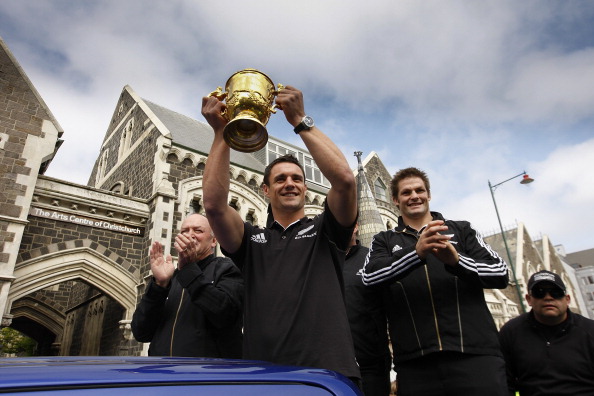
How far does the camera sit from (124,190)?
1332 cm

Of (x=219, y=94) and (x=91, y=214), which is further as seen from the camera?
(x=91, y=214)

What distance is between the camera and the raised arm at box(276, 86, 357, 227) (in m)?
2.06

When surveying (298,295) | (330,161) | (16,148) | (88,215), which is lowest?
(298,295)

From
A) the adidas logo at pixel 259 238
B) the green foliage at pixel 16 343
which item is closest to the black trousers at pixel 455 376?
the adidas logo at pixel 259 238

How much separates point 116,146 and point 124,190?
10.1ft

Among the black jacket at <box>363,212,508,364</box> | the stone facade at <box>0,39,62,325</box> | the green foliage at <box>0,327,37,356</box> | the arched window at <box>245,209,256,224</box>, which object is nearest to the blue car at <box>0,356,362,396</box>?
the black jacket at <box>363,212,508,364</box>

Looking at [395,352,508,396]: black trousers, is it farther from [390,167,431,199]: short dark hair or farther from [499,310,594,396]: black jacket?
[390,167,431,199]: short dark hair

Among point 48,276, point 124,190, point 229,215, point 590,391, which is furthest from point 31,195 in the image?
point 590,391

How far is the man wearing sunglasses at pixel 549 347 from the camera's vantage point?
9.37 ft

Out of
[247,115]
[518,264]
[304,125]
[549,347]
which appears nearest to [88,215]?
[247,115]

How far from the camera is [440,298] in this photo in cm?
249

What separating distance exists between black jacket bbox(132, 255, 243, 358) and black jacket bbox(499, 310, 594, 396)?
213cm

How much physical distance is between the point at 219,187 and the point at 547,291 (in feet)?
8.59

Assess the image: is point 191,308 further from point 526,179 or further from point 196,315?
point 526,179
